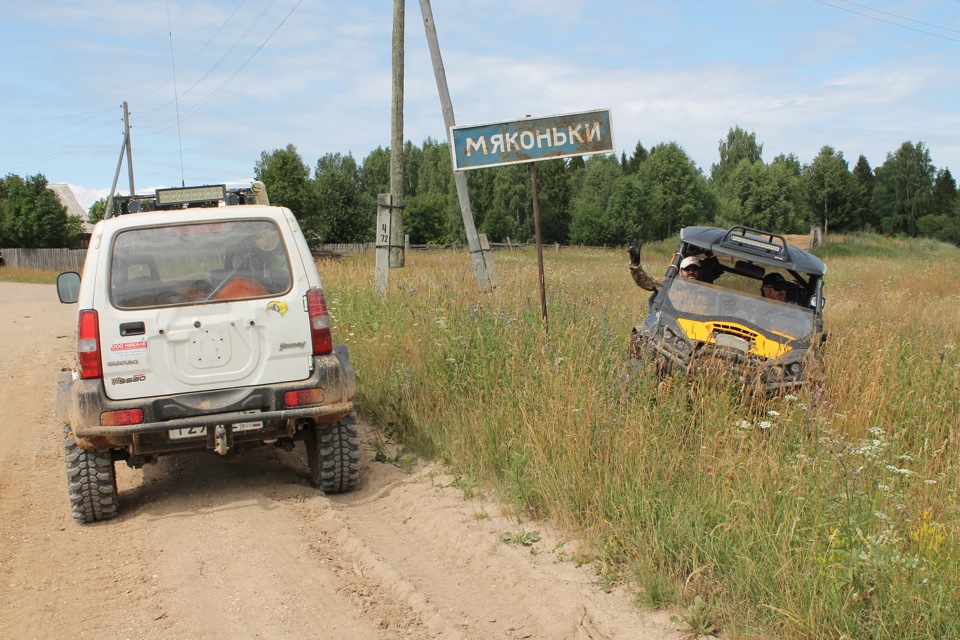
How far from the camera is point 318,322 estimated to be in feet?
18.1

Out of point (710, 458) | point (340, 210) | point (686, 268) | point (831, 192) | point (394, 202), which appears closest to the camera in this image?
point (710, 458)

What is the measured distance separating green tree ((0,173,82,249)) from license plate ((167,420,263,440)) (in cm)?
5062

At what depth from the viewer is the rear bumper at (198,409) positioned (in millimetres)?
5129

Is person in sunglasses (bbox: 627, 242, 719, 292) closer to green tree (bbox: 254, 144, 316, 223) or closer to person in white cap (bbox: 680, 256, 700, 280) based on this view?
person in white cap (bbox: 680, 256, 700, 280)

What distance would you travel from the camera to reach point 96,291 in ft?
17.1

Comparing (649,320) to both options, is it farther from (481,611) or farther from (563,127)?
(481,611)

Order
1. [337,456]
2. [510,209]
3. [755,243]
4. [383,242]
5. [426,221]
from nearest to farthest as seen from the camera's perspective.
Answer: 1. [337,456]
2. [755,243]
3. [383,242]
4. [510,209]
5. [426,221]

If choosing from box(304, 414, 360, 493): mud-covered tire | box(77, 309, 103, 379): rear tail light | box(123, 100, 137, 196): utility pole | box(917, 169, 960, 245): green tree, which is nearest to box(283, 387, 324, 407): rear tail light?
box(304, 414, 360, 493): mud-covered tire

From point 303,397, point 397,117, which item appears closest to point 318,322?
point 303,397

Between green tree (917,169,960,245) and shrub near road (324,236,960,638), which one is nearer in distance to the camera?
shrub near road (324,236,960,638)

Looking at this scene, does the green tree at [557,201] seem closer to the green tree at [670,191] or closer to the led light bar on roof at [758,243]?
the green tree at [670,191]

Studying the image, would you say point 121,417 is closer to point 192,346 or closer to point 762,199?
point 192,346

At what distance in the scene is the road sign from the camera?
7332 mm

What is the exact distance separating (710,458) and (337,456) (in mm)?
2573
